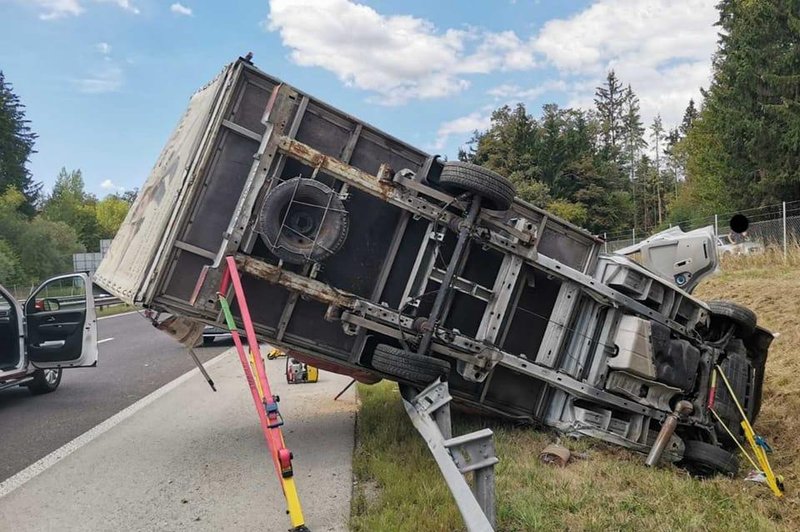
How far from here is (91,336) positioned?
7.70m

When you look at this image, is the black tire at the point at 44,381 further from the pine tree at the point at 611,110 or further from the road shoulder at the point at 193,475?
the pine tree at the point at 611,110

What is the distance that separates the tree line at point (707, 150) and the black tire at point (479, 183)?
2217cm

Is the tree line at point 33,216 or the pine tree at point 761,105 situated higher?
the pine tree at point 761,105

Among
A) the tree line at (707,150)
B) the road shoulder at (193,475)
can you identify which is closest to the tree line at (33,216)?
the tree line at (707,150)

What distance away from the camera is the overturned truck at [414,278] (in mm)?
4645

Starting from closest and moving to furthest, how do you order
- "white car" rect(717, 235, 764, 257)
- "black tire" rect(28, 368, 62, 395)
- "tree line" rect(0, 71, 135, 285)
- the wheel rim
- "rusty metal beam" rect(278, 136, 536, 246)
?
"rusty metal beam" rect(278, 136, 536, 246) < "black tire" rect(28, 368, 62, 395) < the wheel rim < "white car" rect(717, 235, 764, 257) < "tree line" rect(0, 71, 135, 285)

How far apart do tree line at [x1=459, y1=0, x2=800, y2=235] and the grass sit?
67.9ft

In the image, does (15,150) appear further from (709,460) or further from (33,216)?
(709,460)

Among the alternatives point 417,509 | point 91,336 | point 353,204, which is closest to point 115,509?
point 417,509

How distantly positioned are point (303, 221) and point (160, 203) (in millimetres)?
1337

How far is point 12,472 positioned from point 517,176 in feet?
131

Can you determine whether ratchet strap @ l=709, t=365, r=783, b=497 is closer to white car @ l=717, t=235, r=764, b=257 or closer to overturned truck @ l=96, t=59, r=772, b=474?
overturned truck @ l=96, t=59, r=772, b=474

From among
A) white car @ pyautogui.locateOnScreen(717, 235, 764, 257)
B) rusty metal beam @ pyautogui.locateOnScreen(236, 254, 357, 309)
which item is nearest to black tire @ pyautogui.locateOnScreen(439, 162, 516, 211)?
rusty metal beam @ pyautogui.locateOnScreen(236, 254, 357, 309)

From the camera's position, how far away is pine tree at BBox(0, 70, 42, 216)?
200ft
